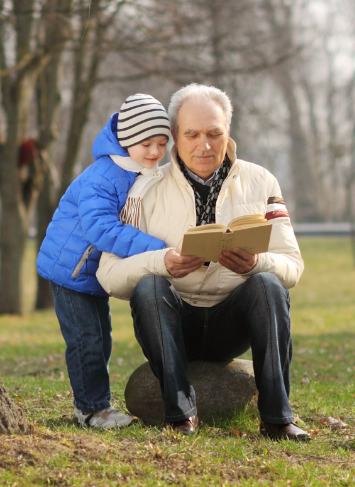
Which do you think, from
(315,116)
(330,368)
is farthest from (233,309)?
(315,116)

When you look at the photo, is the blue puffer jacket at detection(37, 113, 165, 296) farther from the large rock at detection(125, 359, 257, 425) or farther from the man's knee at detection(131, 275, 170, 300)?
the large rock at detection(125, 359, 257, 425)

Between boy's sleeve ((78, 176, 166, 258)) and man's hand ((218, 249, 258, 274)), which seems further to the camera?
boy's sleeve ((78, 176, 166, 258))

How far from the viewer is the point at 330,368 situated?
6.60m

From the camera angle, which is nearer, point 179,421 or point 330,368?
point 179,421

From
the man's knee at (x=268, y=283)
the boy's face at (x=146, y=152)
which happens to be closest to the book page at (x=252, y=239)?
the man's knee at (x=268, y=283)

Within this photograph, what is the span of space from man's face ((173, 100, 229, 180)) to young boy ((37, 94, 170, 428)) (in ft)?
0.38

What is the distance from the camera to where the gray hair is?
391 cm

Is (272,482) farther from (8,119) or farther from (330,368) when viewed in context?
(8,119)

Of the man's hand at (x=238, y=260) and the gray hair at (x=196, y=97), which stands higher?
the gray hair at (x=196, y=97)

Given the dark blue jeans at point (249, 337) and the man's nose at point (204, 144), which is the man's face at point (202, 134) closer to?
the man's nose at point (204, 144)

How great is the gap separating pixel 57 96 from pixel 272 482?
34.0ft

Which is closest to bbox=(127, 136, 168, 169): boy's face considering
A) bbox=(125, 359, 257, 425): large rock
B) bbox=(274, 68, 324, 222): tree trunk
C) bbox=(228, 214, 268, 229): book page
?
bbox=(228, 214, 268, 229): book page

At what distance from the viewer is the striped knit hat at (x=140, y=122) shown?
385 cm

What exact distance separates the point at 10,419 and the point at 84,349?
76cm
